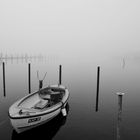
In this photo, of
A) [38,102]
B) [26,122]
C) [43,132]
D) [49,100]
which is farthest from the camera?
[49,100]

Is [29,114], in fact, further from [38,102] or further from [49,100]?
[49,100]

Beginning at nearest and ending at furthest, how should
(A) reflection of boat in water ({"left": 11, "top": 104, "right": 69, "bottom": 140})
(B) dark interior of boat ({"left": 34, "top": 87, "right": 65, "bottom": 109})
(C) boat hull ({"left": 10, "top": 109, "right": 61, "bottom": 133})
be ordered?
(C) boat hull ({"left": 10, "top": 109, "right": 61, "bottom": 133}) → (A) reflection of boat in water ({"left": 11, "top": 104, "right": 69, "bottom": 140}) → (B) dark interior of boat ({"left": 34, "top": 87, "right": 65, "bottom": 109})

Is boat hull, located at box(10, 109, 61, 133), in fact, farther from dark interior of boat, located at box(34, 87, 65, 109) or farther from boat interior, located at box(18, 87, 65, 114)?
dark interior of boat, located at box(34, 87, 65, 109)

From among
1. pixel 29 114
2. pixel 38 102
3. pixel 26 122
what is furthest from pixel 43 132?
pixel 38 102

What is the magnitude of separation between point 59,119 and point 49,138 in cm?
262

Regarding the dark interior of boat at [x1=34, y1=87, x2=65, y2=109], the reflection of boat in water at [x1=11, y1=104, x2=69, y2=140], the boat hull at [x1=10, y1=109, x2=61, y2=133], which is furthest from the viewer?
the dark interior of boat at [x1=34, y1=87, x2=65, y2=109]

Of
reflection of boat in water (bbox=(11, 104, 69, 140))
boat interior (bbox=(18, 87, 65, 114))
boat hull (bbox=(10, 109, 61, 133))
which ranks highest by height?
boat interior (bbox=(18, 87, 65, 114))

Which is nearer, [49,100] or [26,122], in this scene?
[26,122]

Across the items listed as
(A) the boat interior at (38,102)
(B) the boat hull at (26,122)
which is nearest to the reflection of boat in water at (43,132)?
(B) the boat hull at (26,122)

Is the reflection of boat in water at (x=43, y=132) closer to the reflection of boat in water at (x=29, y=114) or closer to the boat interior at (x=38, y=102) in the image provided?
the reflection of boat in water at (x=29, y=114)

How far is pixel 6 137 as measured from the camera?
9.29m

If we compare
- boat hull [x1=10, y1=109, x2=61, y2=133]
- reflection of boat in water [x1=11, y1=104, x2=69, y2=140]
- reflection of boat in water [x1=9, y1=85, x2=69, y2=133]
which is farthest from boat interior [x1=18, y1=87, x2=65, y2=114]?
reflection of boat in water [x1=11, y1=104, x2=69, y2=140]

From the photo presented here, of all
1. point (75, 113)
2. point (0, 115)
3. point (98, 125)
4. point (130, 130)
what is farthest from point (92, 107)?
point (0, 115)

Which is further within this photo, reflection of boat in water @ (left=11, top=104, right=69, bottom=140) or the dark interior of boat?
the dark interior of boat
